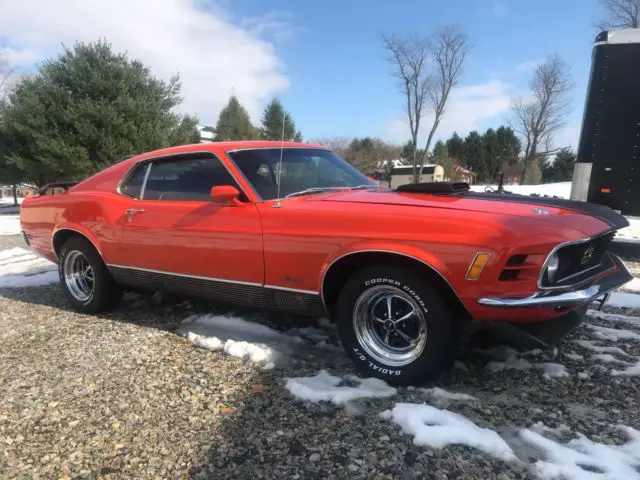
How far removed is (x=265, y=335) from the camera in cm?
371

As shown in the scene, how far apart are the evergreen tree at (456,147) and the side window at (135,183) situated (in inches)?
2678

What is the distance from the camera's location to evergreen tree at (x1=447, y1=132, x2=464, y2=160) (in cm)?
6838

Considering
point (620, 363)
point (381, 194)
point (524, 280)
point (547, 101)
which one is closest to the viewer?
point (524, 280)

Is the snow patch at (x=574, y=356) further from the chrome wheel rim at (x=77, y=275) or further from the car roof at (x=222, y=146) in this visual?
the chrome wheel rim at (x=77, y=275)

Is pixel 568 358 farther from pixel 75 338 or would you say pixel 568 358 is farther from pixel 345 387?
pixel 75 338

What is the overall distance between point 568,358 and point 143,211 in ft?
11.1

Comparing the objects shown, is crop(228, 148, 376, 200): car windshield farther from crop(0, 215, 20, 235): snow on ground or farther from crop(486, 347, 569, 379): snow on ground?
crop(0, 215, 20, 235): snow on ground

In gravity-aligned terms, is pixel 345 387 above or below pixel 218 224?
below

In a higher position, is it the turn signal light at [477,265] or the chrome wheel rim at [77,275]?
the turn signal light at [477,265]

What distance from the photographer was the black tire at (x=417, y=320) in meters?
2.64

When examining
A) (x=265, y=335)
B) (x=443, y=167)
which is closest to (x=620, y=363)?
(x=265, y=335)

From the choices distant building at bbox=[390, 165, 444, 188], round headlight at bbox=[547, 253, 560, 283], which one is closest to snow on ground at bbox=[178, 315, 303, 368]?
round headlight at bbox=[547, 253, 560, 283]

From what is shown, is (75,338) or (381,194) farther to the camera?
(75,338)

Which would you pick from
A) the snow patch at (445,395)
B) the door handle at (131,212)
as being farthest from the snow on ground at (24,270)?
the snow patch at (445,395)
